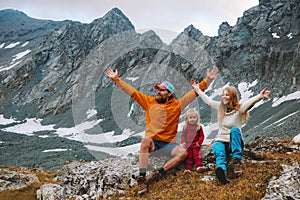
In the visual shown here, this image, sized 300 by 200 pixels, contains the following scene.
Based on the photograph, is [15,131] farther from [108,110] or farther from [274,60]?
[274,60]

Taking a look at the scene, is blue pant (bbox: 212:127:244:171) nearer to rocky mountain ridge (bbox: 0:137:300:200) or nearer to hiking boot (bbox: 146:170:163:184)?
rocky mountain ridge (bbox: 0:137:300:200)

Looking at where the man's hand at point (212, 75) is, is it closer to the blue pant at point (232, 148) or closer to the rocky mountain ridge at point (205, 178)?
the blue pant at point (232, 148)

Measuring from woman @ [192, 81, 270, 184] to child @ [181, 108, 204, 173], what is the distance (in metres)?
0.65

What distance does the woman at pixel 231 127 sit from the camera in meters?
7.49

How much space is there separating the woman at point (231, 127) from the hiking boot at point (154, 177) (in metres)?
1.73

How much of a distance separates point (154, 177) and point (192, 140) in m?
1.59

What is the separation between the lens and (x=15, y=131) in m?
121

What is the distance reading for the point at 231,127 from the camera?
804 cm

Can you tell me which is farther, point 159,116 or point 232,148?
point 159,116

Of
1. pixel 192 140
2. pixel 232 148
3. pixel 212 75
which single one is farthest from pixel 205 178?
pixel 212 75

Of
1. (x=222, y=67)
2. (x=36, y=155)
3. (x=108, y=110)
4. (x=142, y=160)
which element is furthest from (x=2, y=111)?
(x=142, y=160)

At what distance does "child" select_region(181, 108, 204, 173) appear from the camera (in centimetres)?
842

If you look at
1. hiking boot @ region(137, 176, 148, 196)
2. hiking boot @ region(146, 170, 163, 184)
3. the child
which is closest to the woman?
the child

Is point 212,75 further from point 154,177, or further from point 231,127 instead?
point 154,177
